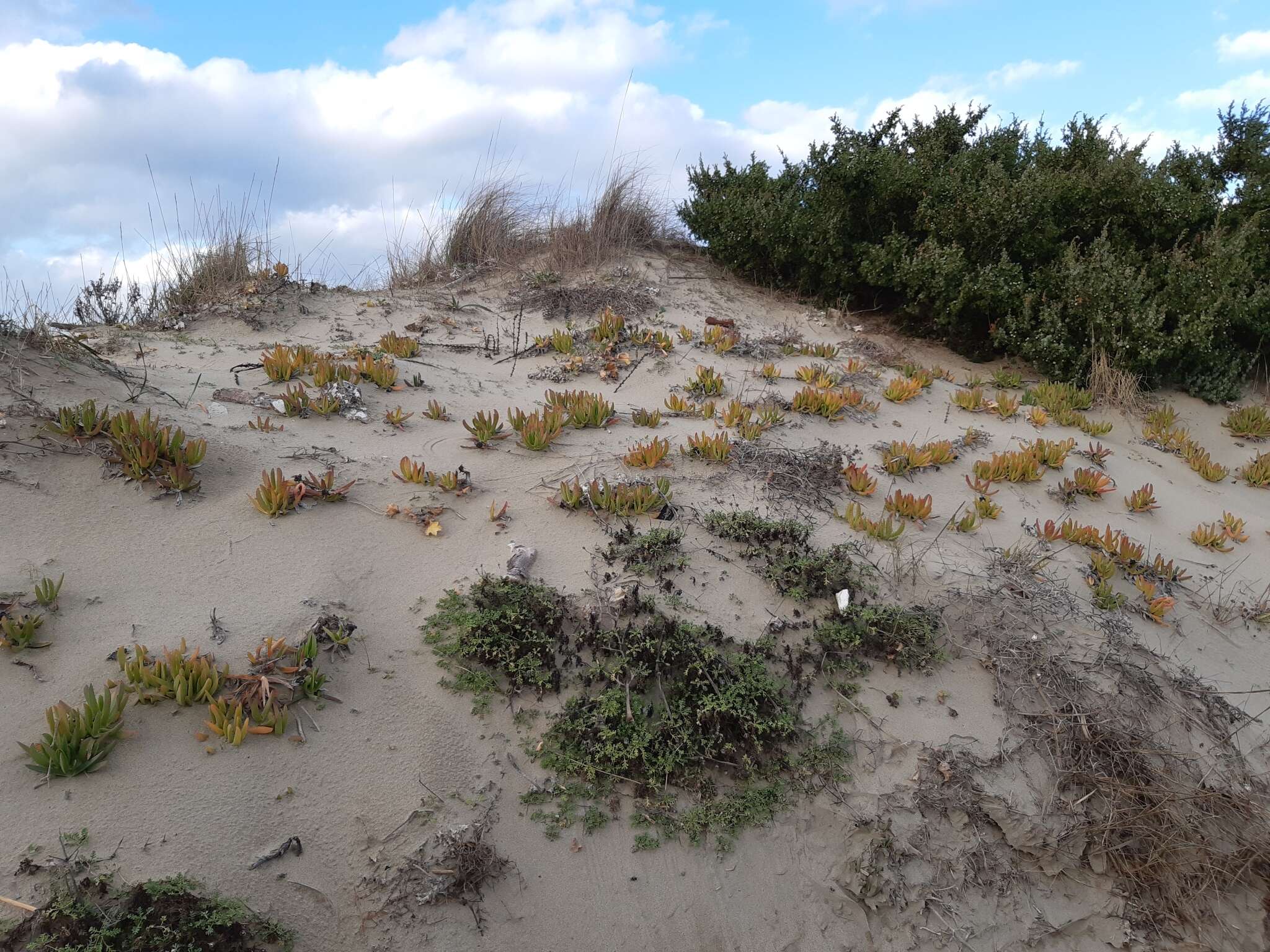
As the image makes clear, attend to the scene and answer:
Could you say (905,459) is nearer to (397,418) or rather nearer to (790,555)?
(790,555)

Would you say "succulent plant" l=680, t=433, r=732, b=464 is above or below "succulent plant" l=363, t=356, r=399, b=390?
below

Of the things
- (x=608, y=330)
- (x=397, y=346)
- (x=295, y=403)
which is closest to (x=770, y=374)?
(x=608, y=330)

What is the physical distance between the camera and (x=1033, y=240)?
9148mm

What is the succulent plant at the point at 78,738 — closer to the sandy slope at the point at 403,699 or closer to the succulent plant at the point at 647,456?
the sandy slope at the point at 403,699

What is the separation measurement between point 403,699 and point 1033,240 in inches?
356

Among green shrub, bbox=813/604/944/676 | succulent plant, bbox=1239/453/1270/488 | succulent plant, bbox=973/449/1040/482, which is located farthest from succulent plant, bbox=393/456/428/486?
succulent plant, bbox=1239/453/1270/488

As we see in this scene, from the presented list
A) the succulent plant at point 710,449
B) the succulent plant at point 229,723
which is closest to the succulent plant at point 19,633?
the succulent plant at point 229,723

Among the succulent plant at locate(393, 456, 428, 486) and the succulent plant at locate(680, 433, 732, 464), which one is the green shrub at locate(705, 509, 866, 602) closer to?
the succulent plant at locate(680, 433, 732, 464)

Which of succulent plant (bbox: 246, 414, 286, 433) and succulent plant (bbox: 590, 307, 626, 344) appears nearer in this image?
succulent plant (bbox: 246, 414, 286, 433)

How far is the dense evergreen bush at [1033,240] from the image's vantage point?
8664mm

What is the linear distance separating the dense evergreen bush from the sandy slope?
3127 mm

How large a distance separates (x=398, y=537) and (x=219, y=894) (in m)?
2.26

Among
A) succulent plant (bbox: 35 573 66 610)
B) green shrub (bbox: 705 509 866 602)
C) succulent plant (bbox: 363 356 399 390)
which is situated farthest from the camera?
succulent plant (bbox: 363 356 399 390)

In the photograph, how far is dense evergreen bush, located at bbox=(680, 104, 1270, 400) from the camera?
8.66m
